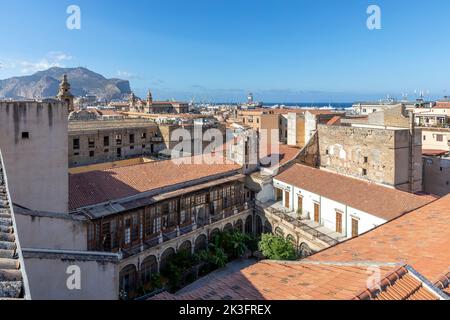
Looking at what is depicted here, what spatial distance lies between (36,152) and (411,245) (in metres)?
18.5

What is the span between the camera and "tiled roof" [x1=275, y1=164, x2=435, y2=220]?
80.2 feet

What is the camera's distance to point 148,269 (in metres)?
26.2

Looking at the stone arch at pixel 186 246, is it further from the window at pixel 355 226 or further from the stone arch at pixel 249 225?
the window at pixel 355 226

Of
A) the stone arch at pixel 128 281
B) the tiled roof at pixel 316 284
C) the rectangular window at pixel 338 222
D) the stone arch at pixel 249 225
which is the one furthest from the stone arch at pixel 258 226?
the tiled roof at pixel 316 284

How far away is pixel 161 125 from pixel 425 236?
4289 cm

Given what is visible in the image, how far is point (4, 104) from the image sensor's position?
19.1m

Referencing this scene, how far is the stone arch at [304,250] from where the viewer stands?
1096 inches

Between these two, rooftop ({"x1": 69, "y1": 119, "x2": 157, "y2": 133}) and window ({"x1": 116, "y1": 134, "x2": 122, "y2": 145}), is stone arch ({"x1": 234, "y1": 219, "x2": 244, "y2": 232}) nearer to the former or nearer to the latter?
window ({"x1": 116, "y1": 134, "x2": 122, "y2": 145})

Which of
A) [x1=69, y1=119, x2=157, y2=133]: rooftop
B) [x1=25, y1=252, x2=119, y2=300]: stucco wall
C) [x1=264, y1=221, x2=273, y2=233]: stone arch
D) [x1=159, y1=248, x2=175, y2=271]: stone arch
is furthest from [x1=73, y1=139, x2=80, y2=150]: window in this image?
[x1=25, y1=252, x2=119, y2=300]: stucco wall

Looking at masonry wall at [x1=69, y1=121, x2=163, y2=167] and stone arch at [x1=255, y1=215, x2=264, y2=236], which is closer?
stone arch at [x1=255, y1=215, x2=264, y2=236]

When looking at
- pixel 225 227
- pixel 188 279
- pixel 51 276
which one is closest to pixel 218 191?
pixel 225 227

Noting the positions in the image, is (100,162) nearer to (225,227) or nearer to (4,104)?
(225,227)

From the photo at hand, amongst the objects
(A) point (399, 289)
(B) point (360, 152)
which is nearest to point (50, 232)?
(A) point (399, 289)

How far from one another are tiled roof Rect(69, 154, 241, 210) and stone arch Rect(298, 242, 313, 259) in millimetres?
9661
